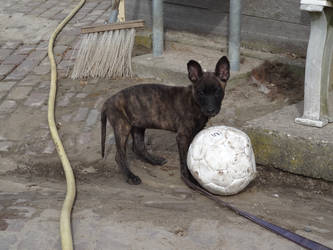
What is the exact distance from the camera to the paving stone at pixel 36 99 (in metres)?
7.09

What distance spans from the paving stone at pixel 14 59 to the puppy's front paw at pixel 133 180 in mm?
4089

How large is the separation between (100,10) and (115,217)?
738cm

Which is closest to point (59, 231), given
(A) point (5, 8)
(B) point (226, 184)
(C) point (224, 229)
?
(C) point (224, 229)

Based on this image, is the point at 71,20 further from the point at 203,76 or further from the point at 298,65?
the point at 203,76

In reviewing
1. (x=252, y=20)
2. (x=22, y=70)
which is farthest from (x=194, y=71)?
(x=22, y=70)

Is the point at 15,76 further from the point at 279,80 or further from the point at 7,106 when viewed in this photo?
the point at 279,80

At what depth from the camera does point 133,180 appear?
5301 mm

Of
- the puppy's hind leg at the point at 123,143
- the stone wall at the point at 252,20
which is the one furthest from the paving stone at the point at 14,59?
the puppy's hind leg at the point at 123,143

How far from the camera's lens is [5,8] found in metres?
11.1

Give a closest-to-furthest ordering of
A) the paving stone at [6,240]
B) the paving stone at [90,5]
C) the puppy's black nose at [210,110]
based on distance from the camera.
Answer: the paving stone at [6,240] → the puppy's black nose at [210,110] → the paving stone at [90,5]

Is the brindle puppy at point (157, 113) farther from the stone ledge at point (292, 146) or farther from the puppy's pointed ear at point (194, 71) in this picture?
the stone ledge at point (292, 146)

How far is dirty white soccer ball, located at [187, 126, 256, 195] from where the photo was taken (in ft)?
15.5

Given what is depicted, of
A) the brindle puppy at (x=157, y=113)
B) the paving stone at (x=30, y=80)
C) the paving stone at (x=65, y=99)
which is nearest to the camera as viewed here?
the brindle puppy at (x=157, y=113)

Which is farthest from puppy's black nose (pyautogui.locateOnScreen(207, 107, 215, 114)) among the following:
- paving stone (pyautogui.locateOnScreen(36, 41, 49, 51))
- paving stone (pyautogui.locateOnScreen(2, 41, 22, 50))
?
paving stone (pyautogui.locateOnScreen(2, 41, 22, 50))
